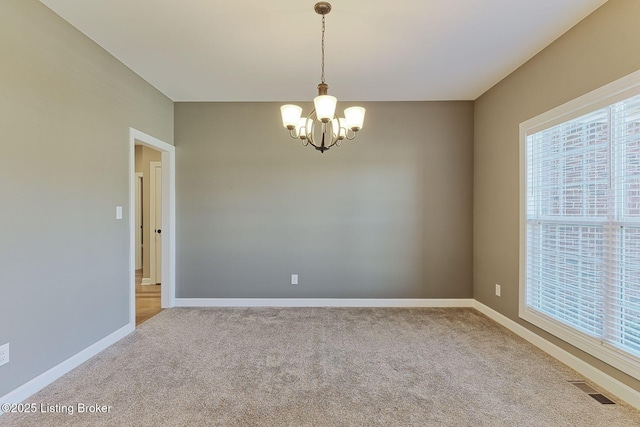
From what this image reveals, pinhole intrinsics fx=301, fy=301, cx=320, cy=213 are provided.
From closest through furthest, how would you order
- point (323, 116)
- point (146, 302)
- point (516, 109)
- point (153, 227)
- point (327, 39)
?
1. point (323, 116)
2. point (327, 39)
3. point (516, 109)
4. point (146, 302)
5. point (153, 227)

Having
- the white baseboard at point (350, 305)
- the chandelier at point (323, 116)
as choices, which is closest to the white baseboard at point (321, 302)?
the white baseboard at point (350, 305)

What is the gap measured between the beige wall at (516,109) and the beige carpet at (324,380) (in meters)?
0.51

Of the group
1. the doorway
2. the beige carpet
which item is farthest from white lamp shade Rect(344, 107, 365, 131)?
the doorway

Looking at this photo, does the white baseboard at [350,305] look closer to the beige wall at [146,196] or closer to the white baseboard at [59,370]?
the white baseboard at [59,370]

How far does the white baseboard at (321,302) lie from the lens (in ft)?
13.0

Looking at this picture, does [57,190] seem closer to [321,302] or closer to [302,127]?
[302,127]

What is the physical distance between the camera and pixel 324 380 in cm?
221

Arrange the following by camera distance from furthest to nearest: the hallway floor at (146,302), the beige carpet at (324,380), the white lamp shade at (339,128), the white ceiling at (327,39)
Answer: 1. the hallway floor at (146,302)
2. the white lamp shade at (339,128)
3. the white ceiling at (327,39)
4. the beige carpet at (324,380)

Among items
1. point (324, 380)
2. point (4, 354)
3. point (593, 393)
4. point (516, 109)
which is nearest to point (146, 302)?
point (4, 354)

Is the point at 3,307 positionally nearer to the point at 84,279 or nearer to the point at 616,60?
the point at 84,279

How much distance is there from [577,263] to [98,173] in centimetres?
407

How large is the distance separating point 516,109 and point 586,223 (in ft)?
4.51

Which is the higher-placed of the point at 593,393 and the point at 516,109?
the point at 516,109

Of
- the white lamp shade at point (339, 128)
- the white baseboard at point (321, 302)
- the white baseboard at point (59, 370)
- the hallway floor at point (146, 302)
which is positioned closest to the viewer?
the white baseboard at point (59, 370)
